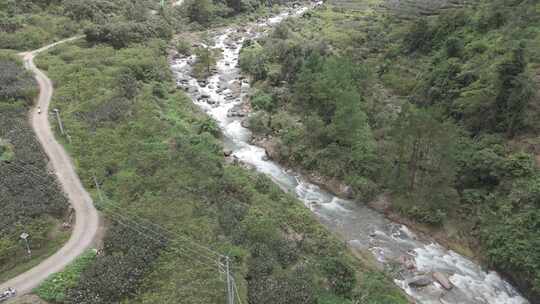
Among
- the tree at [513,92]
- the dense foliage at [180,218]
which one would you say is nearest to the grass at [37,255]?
the dense foliage at [180,218]

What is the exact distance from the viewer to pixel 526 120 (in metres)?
36.8

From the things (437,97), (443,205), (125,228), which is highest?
(437,97)

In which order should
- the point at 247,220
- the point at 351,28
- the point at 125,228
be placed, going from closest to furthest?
1. the point at 125,228
2. the point at 247,220
3. the point at 351,28

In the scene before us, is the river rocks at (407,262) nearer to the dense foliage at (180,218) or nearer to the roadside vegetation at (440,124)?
the dense foliage at (180,218)

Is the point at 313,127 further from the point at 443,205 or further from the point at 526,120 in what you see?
the point at 526,120

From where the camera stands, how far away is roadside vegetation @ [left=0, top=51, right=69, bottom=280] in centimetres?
2611

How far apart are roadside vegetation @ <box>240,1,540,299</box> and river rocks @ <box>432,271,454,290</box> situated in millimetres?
4528

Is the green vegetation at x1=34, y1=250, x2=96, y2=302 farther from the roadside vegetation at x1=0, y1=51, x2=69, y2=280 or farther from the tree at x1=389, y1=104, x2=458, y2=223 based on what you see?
the tree at x1=389, y1=104, x2=458, y2=223

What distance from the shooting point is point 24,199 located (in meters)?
30.2

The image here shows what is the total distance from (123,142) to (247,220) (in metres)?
18.9

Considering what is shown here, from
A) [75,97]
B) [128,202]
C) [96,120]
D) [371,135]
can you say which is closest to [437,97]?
[371,135]

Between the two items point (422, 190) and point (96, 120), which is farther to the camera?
point (96, 120)

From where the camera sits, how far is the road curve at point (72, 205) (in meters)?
24.8

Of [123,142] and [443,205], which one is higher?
[123,142]
